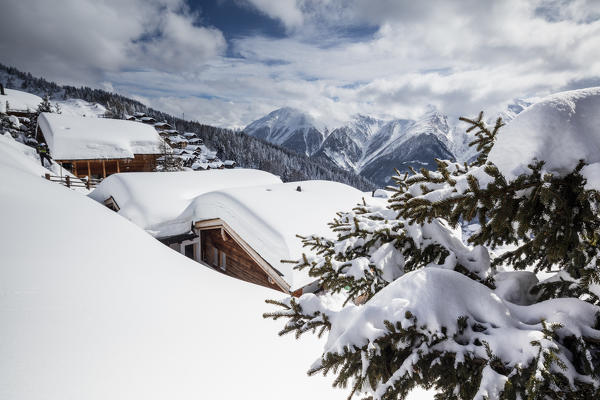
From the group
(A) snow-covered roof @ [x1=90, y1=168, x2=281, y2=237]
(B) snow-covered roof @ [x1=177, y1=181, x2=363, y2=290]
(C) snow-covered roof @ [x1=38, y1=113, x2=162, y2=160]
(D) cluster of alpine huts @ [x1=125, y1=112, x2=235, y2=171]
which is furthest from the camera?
(D) cluster of alpine huts @ [x1=125, y1=112, x2=235, y2=171]

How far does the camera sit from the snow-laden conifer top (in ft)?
5.56

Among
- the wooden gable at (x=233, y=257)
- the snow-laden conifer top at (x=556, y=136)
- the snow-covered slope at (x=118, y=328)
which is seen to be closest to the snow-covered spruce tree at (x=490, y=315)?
the snow-laden conifer top at (x=556, y=136)

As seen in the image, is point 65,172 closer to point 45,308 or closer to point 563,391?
point 45,308

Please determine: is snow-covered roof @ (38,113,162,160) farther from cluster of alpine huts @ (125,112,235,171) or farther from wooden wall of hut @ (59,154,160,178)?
cluster of alpine huts @ (125,112,235,171)

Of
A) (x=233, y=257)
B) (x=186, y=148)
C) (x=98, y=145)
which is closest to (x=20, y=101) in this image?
(x=186, y=148)

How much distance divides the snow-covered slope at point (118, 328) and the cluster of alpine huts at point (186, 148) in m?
47.1

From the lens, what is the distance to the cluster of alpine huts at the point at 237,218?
10305 mm

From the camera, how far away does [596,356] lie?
1615 millimetres

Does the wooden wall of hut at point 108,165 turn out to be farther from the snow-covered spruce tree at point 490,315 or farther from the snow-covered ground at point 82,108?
the snow-covered ground at point 82,108

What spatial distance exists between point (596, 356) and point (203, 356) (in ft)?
15.7

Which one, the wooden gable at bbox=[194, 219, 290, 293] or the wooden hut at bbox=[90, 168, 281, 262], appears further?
the wooden hut at bbox=[90, 168, 281, 262]

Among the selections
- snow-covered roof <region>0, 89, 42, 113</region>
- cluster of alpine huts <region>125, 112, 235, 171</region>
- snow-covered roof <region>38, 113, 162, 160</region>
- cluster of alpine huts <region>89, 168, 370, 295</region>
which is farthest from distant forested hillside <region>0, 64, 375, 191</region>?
cluster of alpine huts <region>89, 168, 370, 295</region>

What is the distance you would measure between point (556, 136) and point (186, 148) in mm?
74998

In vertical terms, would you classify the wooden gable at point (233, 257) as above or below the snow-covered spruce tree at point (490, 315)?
below
